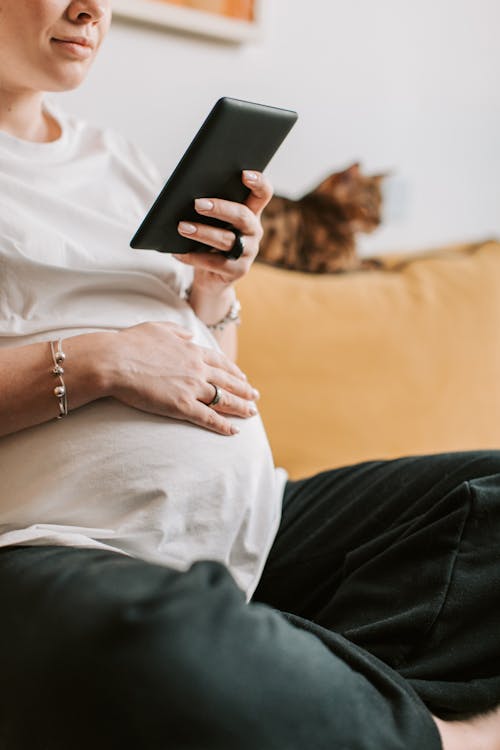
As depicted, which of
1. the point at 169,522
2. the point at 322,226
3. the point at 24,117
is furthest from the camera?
the point at 322,226

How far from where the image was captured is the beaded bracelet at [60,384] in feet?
3.11

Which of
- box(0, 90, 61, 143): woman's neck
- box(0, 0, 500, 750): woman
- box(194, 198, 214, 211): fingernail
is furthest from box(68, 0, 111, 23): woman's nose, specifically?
box(194, 198, 214, 211): fingernail

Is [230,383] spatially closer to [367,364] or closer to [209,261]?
[209,261]

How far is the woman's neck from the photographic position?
1.11m

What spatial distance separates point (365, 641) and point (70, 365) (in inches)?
16.7

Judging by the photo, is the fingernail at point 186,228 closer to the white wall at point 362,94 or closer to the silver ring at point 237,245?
the silver ring at point 237,245

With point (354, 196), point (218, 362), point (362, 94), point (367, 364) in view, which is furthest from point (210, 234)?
point (362, 94)

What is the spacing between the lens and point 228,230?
108 centimetres

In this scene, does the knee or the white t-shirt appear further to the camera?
the white t-shirt

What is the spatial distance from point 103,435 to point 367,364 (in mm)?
589

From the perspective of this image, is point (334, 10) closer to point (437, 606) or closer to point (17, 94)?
point (17, 94)

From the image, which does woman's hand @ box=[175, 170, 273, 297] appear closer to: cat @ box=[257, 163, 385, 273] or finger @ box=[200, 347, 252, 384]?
finger @ box=[200, 347, 252, 384]

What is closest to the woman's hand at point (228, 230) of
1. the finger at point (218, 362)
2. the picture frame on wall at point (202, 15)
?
the finger at point (218, 362)

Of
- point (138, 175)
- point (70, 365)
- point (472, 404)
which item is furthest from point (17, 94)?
point (472, 404)
